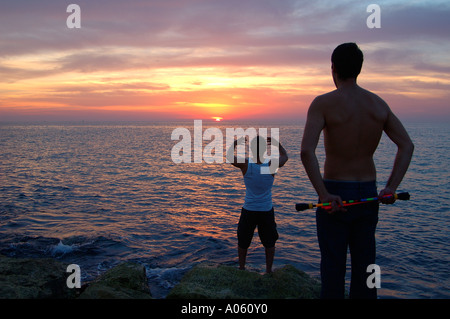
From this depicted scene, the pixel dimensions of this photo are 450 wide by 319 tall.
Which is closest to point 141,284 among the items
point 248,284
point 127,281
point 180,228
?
point 127,281

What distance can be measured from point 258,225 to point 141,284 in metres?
2.27

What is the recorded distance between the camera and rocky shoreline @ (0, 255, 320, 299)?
5105 millimetres

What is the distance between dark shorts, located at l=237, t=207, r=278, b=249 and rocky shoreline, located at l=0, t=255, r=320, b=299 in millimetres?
580

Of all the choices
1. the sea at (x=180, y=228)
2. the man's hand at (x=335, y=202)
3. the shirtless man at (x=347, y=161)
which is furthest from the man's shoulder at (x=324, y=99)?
the sea at (x=180, y=228)

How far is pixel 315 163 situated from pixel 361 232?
2.74 ft

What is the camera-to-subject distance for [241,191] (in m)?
19.0

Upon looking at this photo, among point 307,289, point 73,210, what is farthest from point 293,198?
point 307,289

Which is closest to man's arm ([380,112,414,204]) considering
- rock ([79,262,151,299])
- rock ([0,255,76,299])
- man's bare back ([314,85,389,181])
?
man's bare back ([314,85,389,181])

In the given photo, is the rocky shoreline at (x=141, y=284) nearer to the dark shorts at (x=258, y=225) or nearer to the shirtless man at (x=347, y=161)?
the dark shorts at (x=258, y=225)

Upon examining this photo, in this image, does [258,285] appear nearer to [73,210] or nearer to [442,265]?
[442,265]

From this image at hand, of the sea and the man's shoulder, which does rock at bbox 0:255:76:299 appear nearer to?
the sea

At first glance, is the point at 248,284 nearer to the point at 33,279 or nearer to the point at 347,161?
the point at 347,161
